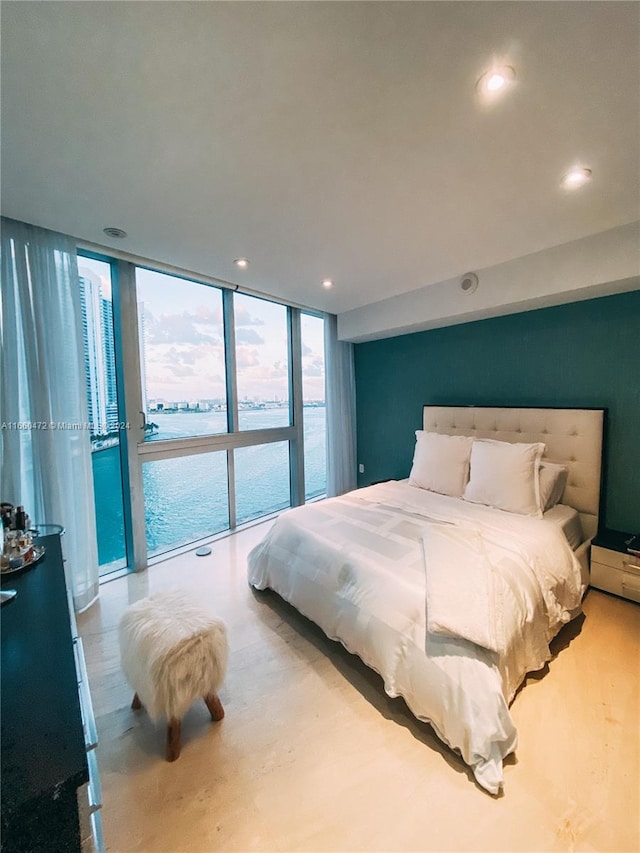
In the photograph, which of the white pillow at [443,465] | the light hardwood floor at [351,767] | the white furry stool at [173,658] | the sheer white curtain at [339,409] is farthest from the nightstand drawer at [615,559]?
the sheer white curtain at [339,409]

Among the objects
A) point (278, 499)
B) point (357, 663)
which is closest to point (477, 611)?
point (357, 663)

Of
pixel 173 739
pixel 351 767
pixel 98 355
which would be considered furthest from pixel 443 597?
pixel 98 355

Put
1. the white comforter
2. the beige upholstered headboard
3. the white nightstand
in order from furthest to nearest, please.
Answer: the beige upholstered headboard < the white nightstand < the white comforter

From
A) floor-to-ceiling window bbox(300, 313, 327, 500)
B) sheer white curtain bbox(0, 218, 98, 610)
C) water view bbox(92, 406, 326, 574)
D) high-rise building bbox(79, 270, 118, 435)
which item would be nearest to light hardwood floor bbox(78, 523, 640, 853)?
sheer white curtain bbox(0, 218, 98, 610)

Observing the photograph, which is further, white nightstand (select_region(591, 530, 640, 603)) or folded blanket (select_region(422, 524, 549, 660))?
white nightstand (select_region(591, 530, 640, 603))

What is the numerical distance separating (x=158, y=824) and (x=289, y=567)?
47.2 inches

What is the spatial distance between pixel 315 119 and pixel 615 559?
3118 millimetres

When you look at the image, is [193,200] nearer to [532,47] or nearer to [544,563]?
[532,47]

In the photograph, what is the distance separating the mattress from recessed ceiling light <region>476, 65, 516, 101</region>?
7.59 feet

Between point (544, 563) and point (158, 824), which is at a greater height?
point (544, 563)

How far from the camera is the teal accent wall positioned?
8.07 feet

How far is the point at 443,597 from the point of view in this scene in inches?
55.9

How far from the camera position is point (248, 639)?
2039mm

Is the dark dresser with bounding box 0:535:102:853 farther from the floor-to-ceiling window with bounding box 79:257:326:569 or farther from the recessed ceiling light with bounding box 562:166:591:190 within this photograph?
the recessed ceiling light with bounding box 562:166:591:190
